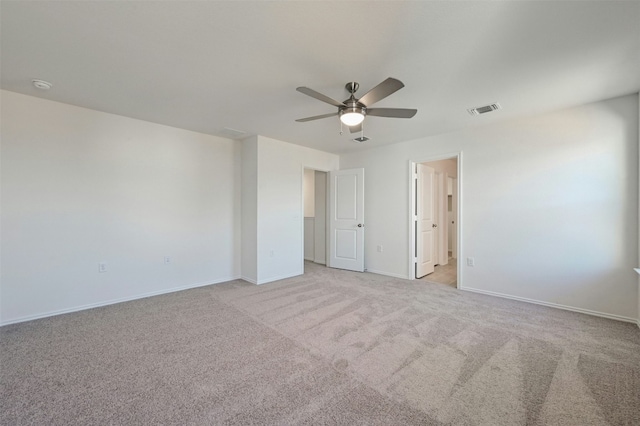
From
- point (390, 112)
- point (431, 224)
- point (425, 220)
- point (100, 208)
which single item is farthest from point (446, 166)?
point (100, 208)

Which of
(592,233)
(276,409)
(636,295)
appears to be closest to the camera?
(276,409)

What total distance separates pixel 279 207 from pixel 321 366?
3032 millimetres

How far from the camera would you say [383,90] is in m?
2.09

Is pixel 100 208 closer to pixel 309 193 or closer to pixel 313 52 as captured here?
pixel 313 52

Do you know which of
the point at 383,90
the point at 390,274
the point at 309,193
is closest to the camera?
the point at 383,90

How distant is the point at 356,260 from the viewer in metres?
5.18

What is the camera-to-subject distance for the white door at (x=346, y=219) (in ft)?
17.0

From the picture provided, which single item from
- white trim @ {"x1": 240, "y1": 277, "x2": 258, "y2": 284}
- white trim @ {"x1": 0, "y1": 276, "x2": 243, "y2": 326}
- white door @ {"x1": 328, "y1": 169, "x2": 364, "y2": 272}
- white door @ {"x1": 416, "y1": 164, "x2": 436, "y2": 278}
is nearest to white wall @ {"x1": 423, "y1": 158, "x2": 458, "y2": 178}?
white door @ {"x1": 416, "y1": 164, "x2": 436, "y2": 278}

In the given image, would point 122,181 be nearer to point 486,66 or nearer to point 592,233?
point 486,66

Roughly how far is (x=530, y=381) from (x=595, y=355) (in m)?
0.86

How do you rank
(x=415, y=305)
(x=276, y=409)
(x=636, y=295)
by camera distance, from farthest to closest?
(x=415, y=305)
(x=636, y=295)
(x=276, y=409)

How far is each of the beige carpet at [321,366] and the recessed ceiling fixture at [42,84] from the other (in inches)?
95.9

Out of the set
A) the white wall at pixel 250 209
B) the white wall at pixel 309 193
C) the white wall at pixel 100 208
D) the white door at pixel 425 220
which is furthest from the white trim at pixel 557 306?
the white wall at pixel 100 208

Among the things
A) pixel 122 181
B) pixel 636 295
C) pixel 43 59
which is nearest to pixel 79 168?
pixel 122 181
